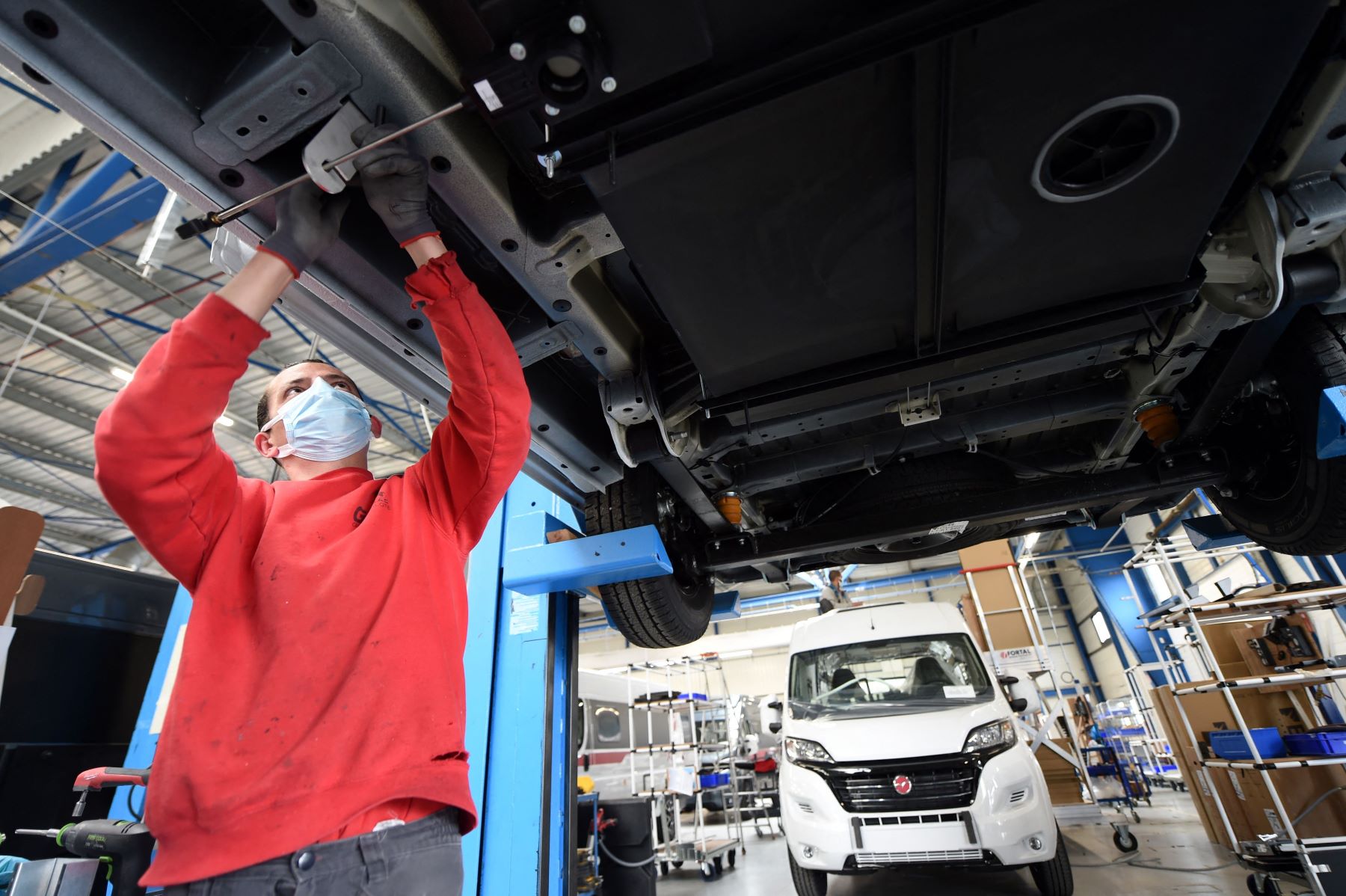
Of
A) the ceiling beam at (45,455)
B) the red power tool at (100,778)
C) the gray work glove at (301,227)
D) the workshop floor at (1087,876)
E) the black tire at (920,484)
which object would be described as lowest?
the workshop floor at (1087,876)

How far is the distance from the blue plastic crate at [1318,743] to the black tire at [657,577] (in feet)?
12.6

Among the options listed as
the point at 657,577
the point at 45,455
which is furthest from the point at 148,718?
the point at 45,455

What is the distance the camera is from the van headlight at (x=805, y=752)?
11.9ft

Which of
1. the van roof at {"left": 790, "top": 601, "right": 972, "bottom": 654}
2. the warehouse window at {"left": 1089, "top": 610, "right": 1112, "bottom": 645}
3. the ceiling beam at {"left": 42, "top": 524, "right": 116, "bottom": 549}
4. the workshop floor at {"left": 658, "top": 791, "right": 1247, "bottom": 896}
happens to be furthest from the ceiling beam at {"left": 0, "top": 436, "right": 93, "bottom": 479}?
the warehouse window at {"left": 1089, "top": 610, "right": 1112, "bottom": 645}

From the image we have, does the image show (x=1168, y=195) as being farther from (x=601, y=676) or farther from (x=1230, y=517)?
(x=601, y=676)

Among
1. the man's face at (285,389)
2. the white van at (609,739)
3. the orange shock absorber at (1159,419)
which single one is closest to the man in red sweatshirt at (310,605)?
the man's face at (285,389)

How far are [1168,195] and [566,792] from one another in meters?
3.06

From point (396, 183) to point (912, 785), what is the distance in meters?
3.58

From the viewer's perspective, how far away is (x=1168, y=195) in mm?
1352

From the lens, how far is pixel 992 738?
3402mm

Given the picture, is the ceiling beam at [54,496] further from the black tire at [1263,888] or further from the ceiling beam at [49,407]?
the black tire at [1263,888]

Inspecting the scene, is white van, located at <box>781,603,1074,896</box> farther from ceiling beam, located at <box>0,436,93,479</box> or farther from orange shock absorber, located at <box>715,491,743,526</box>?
ceiling beam, located at <box>0,436,93,479</box>

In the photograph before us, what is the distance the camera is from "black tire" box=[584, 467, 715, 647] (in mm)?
2410

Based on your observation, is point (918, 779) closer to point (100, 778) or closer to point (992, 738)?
point (992, 738)
